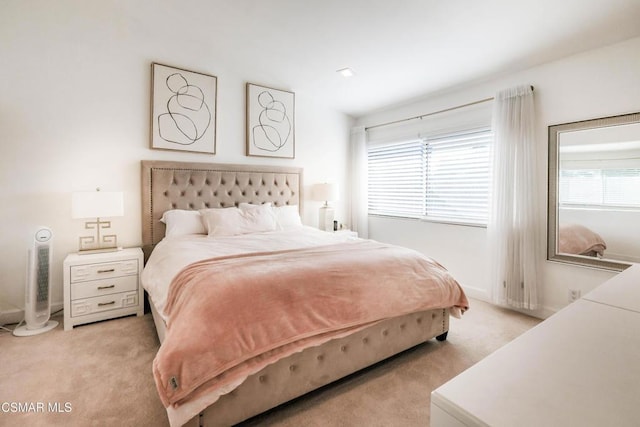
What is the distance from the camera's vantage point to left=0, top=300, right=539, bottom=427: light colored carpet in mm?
1604

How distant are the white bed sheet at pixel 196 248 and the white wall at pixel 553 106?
64.0 inches

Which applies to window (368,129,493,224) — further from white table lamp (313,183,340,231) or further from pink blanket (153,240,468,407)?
pink blanket (153,240,468,407)

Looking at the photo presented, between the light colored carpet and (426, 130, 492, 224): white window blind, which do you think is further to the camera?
(426, 130, 492, 224): white window blind

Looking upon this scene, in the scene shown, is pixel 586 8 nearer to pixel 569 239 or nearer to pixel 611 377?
pixel 569 239

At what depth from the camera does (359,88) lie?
3879 mm

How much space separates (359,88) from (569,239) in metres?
2.79

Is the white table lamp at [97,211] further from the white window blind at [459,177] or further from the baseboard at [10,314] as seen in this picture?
the white window blind at [459,177]

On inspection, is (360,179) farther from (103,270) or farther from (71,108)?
(71,108)

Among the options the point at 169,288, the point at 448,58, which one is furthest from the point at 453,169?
the point at 169,288

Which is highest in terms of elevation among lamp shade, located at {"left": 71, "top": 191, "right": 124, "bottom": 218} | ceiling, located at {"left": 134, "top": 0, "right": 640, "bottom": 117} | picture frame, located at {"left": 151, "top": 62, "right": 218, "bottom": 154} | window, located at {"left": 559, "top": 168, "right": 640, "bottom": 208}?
ceiling, located at {"left": 134, "top": 0, "right": 640, "bottom": 117}

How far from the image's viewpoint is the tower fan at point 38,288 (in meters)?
2.50

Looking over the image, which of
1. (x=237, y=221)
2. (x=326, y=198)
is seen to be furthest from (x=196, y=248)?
(x=326, y=198)

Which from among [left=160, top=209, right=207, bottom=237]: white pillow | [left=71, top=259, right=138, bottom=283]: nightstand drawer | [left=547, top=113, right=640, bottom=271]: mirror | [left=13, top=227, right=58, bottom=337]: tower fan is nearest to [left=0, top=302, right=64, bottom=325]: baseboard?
[left=13, top=227, right=58, bottom=337]: tower fan

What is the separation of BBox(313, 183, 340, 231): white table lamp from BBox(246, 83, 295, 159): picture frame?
0.60 m
